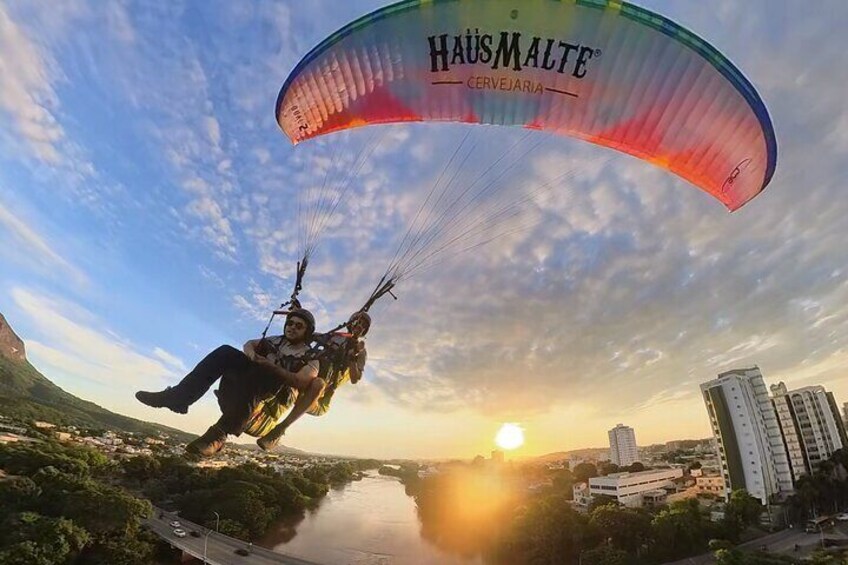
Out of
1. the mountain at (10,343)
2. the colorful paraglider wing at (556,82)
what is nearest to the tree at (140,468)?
the colorful paraglider wing at (556,82)

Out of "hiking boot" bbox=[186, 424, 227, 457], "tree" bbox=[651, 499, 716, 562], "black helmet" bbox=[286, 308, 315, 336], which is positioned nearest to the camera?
"hiking boot" bbox=[186, 424, 227, 457]

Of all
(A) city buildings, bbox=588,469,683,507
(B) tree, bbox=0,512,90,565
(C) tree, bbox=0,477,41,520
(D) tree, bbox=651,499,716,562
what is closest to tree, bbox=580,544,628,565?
(D) tree, bbox=651,499,716,562

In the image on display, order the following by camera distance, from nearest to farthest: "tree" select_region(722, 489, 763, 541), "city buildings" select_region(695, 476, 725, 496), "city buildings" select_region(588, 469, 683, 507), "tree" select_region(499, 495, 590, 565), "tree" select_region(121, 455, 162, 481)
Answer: "tree" select_region(499, 495, 590, 565) < "tree" select_region(722, 489, 763, 541) < "tree" select_region(121, 455, 162, 481) < "city buildings" select_region(588, 469, 683, 507) < "city buildings" select_region(695, 476, 725, 496)

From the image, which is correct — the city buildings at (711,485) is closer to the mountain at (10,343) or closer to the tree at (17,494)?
the tree at (17,494)

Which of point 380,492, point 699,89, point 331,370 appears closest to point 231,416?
point 331,370

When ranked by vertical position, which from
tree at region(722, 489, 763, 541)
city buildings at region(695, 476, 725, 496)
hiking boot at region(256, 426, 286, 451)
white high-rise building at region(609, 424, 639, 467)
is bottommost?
white high-rise building at region(609, 424, 639, 467)

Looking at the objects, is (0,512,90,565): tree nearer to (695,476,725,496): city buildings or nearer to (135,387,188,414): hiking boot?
(135,387,188,414): hiking boot

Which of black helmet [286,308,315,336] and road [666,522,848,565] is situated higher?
black helmet [286,308,315,336]

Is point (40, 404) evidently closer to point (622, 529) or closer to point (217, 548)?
point (217, 548)
